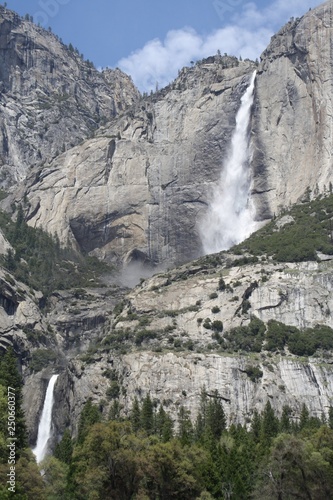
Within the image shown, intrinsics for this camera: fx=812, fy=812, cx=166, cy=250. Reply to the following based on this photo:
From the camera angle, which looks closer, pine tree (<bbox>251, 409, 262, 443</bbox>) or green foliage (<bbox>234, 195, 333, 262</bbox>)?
pine tree (<bbox>251, 409, 262, 443</bbox>)

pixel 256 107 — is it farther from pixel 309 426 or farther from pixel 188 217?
pixel 309 426

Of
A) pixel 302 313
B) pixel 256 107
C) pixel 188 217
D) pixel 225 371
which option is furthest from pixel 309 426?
pixel 256 107

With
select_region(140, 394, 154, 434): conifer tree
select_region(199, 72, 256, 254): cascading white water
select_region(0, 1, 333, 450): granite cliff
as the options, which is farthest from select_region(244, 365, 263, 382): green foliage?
select_region(199, 72, 256, 254): cascading white water

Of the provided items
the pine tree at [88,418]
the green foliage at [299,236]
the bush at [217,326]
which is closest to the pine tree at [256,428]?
the pine tree at [88,418]

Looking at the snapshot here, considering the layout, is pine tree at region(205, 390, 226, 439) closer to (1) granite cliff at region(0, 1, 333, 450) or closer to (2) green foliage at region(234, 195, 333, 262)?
(1) granite cliff at region(0, 1, 333, 450)

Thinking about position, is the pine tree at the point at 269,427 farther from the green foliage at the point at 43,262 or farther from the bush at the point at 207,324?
the green foliage at the point at 43,262

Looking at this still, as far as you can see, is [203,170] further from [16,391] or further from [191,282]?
[16,391]

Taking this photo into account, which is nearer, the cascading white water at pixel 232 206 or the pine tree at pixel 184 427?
the pine tree at pixel 184 427
